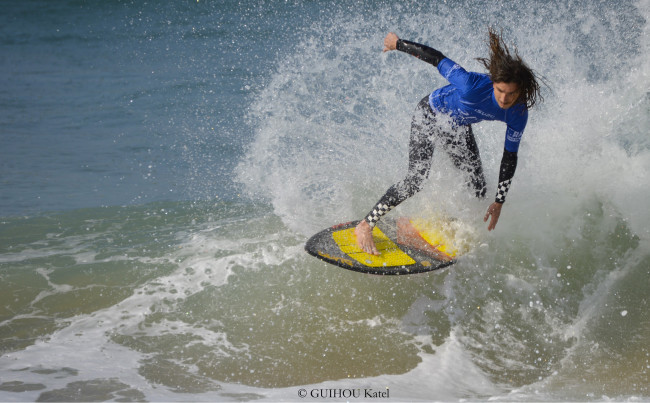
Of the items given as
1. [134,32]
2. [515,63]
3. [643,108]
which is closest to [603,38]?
[643,108]

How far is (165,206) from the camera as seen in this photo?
6.64 m

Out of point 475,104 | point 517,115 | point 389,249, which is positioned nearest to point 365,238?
point 389,249

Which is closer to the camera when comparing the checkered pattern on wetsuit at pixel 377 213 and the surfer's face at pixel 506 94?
the surfer's face at pixel 506 94

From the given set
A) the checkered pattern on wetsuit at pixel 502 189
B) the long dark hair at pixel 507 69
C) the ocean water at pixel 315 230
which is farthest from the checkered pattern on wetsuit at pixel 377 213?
the long dark hair at pixel 507 69

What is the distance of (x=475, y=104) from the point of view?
13.3 feet

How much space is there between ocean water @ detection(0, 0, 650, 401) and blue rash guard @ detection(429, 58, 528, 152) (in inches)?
23.0

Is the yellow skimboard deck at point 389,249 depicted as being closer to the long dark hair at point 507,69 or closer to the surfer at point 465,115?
the surfer at point 465,115

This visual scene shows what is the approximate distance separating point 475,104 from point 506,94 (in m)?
0.35

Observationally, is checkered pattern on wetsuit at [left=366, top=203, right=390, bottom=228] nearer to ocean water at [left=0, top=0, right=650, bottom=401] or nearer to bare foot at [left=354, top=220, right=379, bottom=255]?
bare foot at [left=354, top=220, right=379, bottom=255]

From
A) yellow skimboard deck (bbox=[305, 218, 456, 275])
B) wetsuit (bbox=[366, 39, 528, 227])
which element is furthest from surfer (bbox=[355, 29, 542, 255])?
yellow skimboard deck (bbox=[305, 218, 456, 275])

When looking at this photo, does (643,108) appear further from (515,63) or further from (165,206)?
(165,206)

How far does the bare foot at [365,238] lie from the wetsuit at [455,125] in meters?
0.06

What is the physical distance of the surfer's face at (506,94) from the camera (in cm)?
367

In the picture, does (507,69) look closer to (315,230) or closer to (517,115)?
(517,115)
